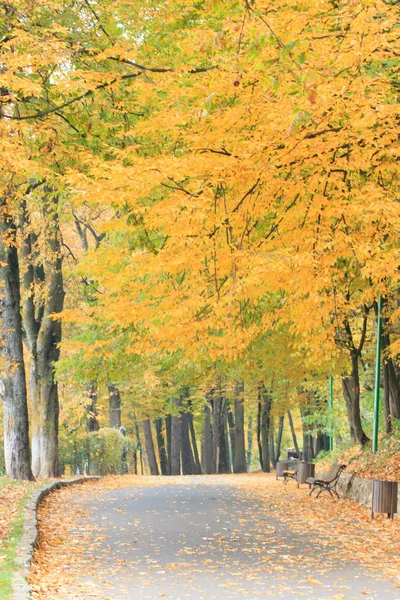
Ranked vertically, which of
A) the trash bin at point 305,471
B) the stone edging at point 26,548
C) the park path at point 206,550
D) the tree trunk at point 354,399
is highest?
the tree trunk at point 354,399

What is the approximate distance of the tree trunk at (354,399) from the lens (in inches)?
803

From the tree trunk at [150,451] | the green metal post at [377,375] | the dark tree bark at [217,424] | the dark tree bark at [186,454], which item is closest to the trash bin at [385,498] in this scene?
the green metal post at [377,375]

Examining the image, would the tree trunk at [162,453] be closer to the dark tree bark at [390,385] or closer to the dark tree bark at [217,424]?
the dark tree bark at [217,424]

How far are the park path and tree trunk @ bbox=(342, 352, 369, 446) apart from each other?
14.1 feet

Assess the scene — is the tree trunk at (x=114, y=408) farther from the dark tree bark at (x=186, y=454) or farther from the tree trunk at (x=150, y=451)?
the tree trunk at (x=150, y=451)

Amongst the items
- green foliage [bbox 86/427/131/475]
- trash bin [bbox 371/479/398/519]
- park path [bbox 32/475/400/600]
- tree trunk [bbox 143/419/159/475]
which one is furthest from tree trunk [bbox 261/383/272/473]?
trash bin [bbox 371/479/398/519]

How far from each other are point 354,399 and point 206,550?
12058 millimetres

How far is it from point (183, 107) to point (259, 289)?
10.1 ft

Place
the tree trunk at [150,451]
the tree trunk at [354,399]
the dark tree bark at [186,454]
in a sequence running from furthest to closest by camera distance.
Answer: the tree trunk at [150,451] → the dark tree bark at [186,454] → the tree trunk at [354,399]

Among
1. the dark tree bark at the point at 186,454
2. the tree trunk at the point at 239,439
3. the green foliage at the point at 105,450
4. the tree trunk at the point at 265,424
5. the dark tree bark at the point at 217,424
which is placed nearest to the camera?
the green foliage at the point at 105,450

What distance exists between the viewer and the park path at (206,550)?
25.0 ft

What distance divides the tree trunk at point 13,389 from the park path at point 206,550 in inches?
76.2

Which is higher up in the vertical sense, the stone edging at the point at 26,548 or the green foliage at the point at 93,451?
the stone edging at the point at 26,548

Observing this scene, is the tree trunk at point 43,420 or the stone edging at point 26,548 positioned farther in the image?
the tree trunk at point 43,420
